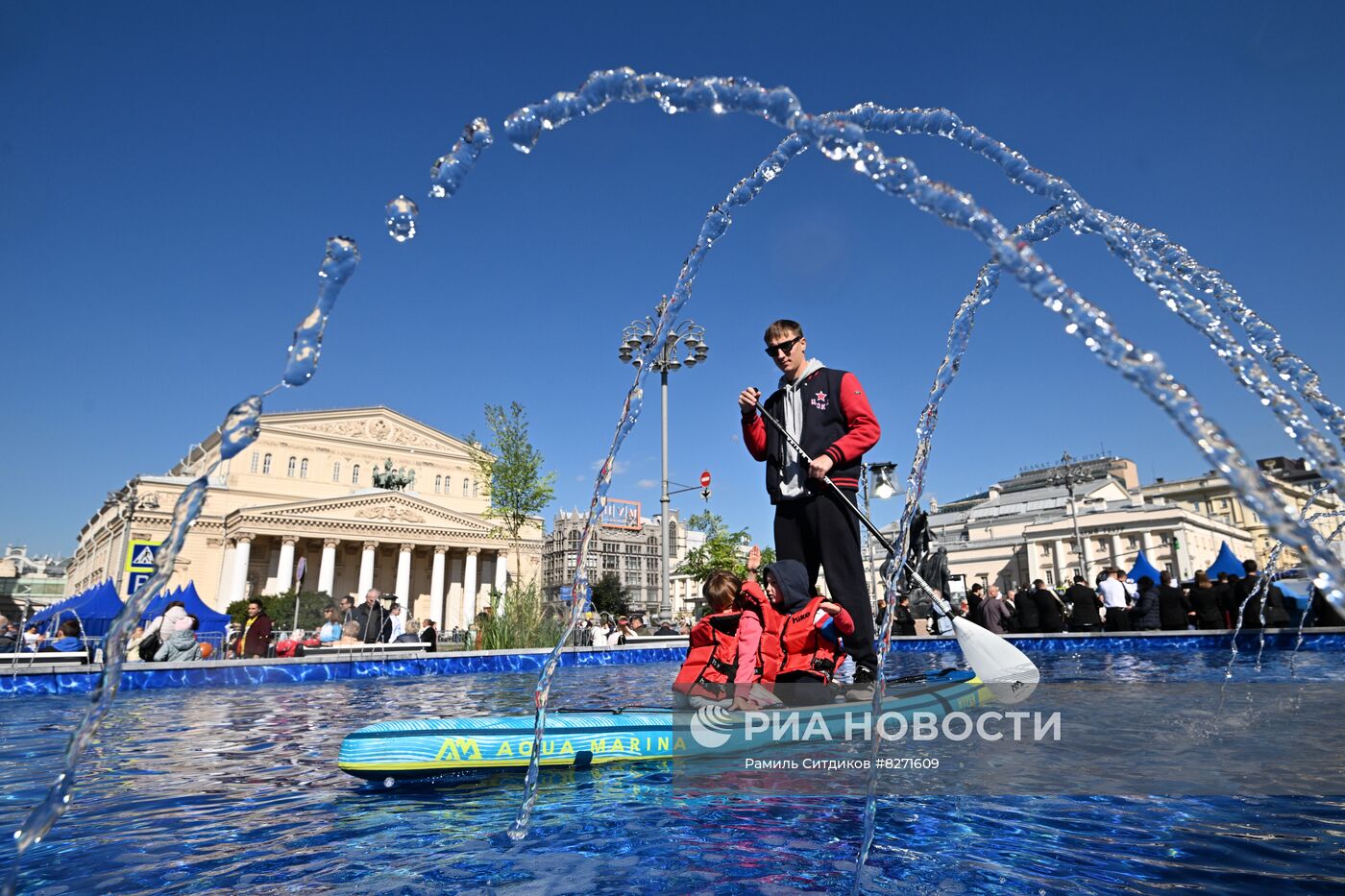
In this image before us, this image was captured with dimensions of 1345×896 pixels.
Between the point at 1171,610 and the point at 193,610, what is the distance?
83.9ft

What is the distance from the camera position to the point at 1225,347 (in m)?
2.70

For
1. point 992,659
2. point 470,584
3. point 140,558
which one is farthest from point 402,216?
point 470,584

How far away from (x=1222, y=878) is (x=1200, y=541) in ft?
251

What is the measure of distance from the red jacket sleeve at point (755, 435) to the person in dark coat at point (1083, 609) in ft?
41.9

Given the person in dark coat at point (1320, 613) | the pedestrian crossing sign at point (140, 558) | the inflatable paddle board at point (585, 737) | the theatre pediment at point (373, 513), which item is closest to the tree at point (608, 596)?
the theatre pediment at point (373, 513)

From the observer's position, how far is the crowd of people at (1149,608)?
42.8ft

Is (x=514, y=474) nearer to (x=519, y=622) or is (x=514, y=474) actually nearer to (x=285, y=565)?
(x=519, y=622)

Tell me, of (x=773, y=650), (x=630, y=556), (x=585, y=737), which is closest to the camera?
(x=585, y=737)

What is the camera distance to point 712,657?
4.60m

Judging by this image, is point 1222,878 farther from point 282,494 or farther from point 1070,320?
point 282,494

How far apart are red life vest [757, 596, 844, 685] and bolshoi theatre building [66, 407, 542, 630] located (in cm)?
5117

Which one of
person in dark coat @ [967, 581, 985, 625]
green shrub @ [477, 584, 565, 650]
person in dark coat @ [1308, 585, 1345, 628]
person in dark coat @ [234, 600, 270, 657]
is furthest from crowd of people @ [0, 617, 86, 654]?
person in dark coat @ [1308, 585, 1345, 628]

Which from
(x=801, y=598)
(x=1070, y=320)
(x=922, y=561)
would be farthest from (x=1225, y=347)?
(x=922, y=561)

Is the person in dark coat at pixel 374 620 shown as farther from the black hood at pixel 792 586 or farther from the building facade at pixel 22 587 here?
the building facade at pixel 22 587
